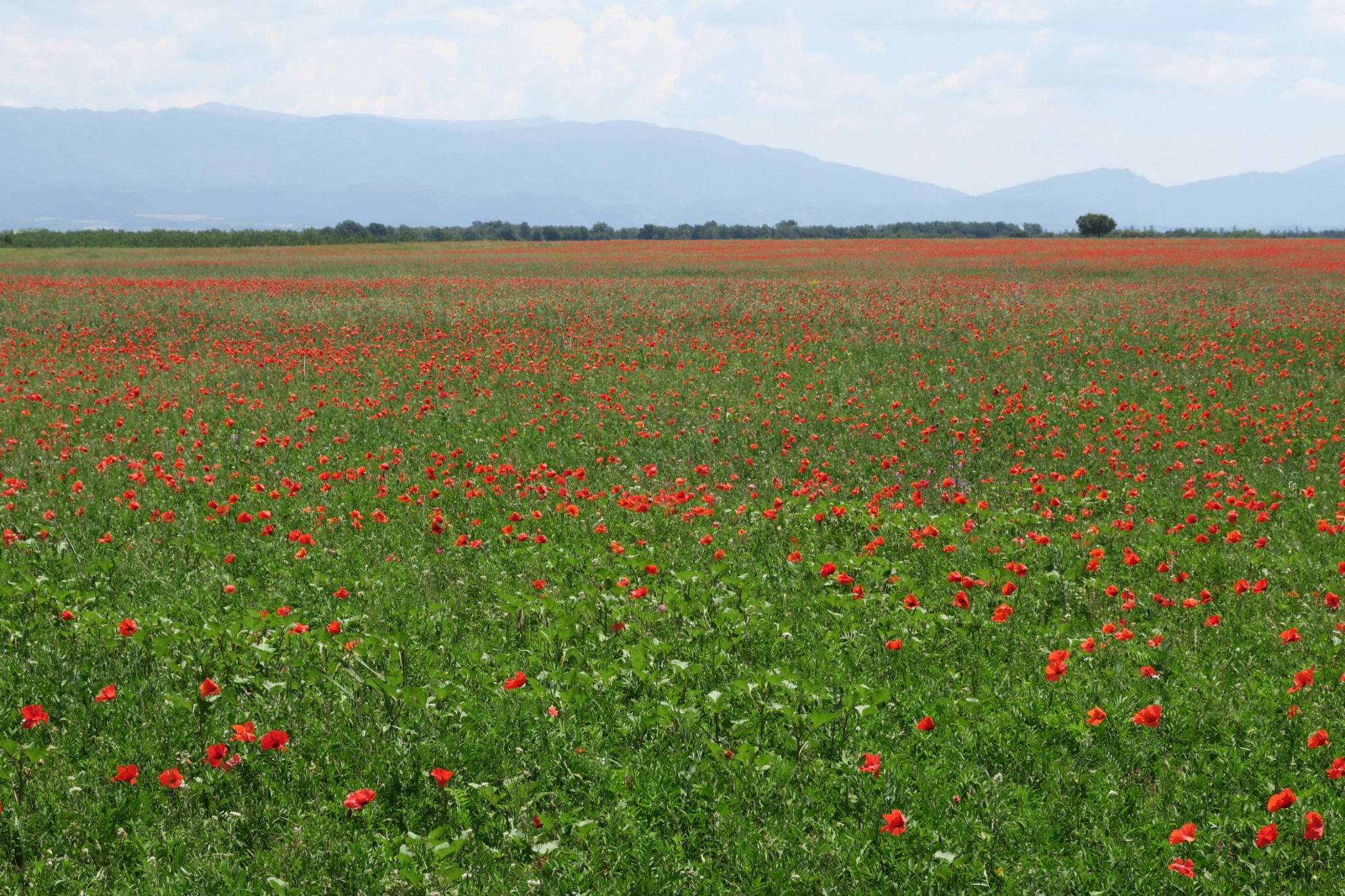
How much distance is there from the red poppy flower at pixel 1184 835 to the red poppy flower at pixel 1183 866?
65 mm

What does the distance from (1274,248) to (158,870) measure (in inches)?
2158

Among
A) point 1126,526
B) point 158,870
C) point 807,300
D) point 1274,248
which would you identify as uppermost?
point 1274,248

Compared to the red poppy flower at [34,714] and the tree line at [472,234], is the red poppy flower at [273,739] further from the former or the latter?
the tree line at [472,234]

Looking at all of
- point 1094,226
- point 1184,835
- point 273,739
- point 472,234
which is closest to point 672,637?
point 273,739

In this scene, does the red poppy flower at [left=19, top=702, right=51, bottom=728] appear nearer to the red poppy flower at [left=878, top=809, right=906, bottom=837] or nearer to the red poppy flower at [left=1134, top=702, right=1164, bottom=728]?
the red poppy flower at [left=878, top=809, right=906, bottom=837]

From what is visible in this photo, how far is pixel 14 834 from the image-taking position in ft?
11.3

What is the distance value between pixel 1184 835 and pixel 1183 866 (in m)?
0.17

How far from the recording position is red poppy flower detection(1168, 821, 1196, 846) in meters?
3.07

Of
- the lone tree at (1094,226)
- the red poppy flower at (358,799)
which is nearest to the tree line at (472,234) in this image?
the lone tree at (1094,226)

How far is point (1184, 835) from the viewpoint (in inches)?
122

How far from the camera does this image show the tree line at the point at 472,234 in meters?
67.2

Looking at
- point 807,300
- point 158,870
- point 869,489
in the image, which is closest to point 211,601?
point 158,870

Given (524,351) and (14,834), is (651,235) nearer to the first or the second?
(524,351)

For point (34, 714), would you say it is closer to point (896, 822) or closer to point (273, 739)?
point (273, 739)
